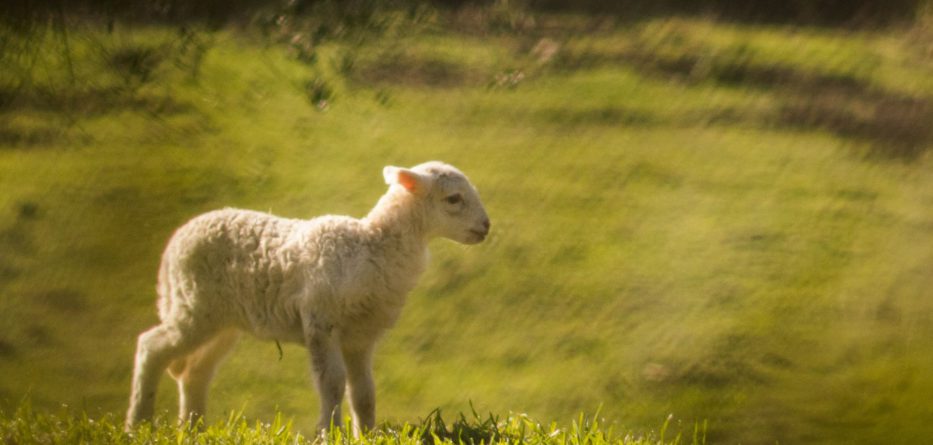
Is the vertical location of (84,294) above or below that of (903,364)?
above

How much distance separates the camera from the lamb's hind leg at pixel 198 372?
5.31 metres

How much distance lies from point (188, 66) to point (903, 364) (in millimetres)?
4775

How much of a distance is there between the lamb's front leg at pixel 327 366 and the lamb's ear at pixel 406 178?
645mm

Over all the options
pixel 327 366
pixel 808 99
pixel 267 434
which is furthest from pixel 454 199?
pixel 808 99

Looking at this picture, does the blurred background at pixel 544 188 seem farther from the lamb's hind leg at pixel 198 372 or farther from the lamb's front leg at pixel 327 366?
the lamb's front leg at pixel 327 366

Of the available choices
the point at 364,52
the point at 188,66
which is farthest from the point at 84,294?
the point at 364,52

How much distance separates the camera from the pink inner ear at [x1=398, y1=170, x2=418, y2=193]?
193 inches

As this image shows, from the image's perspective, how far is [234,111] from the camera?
858 cm

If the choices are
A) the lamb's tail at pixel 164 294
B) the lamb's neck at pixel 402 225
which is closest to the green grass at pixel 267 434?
the lamb's tail at pixel 164 294

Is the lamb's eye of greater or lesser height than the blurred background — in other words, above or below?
above

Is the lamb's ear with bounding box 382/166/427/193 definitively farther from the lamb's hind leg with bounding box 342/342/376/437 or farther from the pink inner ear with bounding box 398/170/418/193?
the lamb's hind leg with bounding box 342/342/376/437

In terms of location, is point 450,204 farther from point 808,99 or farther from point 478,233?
point 808,99

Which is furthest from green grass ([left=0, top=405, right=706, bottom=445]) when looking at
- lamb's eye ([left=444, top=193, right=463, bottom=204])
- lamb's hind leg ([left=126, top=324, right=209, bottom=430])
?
lamb's eye ([left=444, top=193, right=463, bottom=204])

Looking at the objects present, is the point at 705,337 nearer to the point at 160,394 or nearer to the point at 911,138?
the point at 911,138
